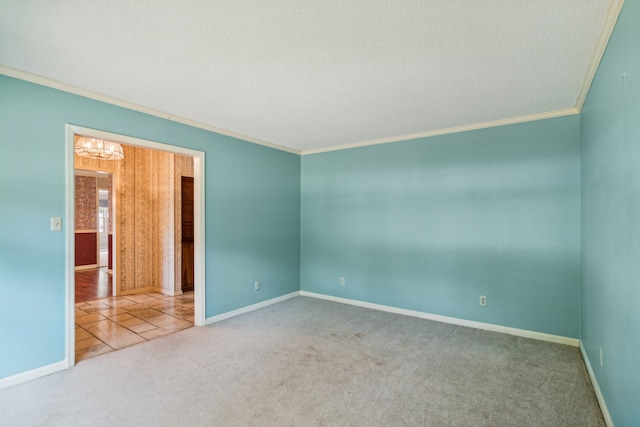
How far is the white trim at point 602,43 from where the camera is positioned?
1630 mm

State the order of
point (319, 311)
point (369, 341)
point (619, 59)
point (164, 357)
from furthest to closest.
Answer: point (319, 311) → point (369, 341) → point (164, 357) → point (619, 59)

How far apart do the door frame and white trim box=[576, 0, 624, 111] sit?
11.9ft

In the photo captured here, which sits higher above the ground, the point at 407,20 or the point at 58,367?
the point at 407,20

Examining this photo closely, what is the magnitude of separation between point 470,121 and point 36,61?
4.02 meters

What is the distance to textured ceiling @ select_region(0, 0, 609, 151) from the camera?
169 cm

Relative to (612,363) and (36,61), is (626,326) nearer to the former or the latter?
(612,363)

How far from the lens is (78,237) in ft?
25.5

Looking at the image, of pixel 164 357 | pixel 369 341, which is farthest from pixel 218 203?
pixel 369 341

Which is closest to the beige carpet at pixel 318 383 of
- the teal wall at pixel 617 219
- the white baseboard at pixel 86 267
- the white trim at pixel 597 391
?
the white trim at pixel 597 391

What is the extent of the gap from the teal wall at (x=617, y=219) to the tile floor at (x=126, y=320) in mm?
3814

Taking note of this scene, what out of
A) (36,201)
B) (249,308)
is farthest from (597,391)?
(36,201)

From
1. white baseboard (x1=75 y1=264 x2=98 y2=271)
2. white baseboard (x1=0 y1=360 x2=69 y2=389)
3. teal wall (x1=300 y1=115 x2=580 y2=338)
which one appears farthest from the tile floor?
white baseboard (x1=75 y1=264 x2=98 y2=271)

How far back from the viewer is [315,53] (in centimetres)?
213

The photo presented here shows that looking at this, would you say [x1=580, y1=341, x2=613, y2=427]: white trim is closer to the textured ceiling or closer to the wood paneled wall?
the textured ceiling
